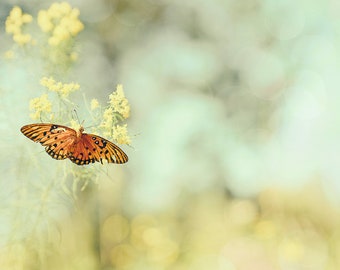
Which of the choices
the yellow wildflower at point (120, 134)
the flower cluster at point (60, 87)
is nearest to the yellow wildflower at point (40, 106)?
the flower cluster at point (60, 87)

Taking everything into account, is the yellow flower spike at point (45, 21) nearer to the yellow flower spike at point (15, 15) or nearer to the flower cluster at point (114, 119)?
the yellow flower spike at point (15, 15)

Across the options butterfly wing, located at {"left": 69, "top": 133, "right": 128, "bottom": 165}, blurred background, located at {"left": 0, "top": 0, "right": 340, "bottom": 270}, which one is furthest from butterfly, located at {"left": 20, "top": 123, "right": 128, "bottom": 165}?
blurred background, located at {"left": 0, "top": 0, "right": 340, "bottom": 270}

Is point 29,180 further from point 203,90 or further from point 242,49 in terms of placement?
point 242,49

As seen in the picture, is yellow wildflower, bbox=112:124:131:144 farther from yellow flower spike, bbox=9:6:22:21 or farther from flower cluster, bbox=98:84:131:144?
yellow flower spike, bbox=9:6:22:21

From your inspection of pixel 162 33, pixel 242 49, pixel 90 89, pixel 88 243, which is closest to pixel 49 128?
pixel 90 89

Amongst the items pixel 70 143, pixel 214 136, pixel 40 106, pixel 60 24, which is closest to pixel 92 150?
pixel 70 143

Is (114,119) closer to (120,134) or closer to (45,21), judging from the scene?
(120,134)
